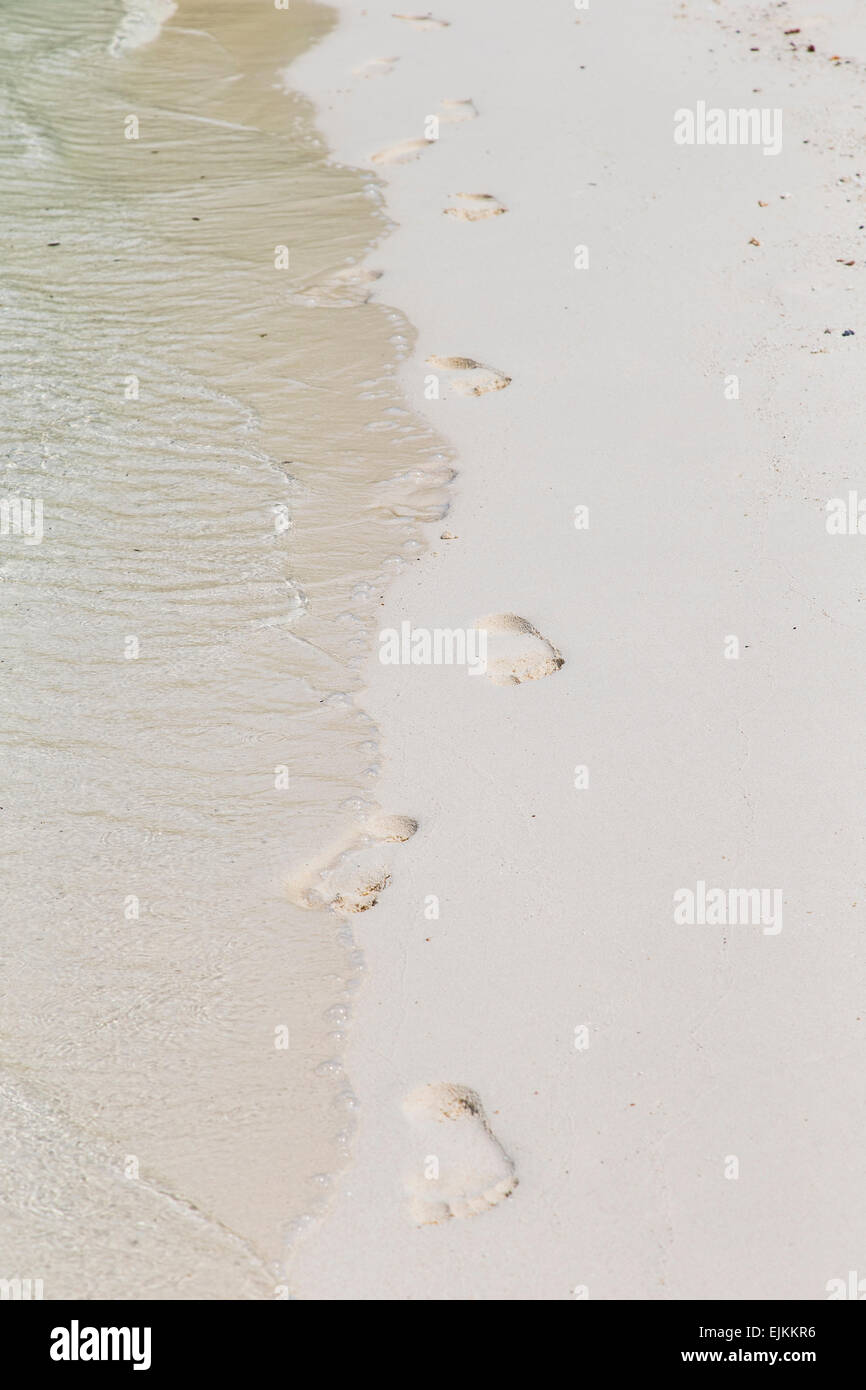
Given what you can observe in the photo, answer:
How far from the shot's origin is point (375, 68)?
7.32m

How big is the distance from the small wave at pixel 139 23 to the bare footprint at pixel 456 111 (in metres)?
2.23

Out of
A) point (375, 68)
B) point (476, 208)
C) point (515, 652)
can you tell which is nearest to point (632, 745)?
point (515, 652)

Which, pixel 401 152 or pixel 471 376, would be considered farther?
pixel 401 152

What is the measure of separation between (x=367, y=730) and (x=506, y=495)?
1146 mm

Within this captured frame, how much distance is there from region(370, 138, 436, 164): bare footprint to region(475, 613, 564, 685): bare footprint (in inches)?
141

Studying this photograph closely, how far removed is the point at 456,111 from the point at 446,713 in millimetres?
4434

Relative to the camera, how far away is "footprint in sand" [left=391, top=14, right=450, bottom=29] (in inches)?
304

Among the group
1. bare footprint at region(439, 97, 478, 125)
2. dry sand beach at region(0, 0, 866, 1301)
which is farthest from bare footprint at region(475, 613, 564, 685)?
bare footprint at region(439, 97, 478, 125)

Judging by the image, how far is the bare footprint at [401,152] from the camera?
645 centimetres

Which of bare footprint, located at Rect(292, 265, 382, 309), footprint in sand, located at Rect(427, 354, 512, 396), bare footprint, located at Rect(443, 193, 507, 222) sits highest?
bare footprint, located at Rect(443, 193, 507, 222)

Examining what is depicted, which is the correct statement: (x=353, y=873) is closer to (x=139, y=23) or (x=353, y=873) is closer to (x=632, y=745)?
(x=632, y=745)

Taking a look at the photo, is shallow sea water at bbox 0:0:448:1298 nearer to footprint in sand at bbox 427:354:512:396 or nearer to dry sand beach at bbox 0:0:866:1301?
dry sand beach at bbox 0:0:866:1301

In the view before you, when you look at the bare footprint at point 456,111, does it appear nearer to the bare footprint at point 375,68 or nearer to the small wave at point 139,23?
the bare footprint at point 375,68
